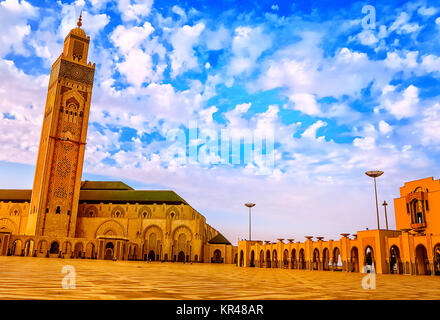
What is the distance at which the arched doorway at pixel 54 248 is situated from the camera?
5132cm

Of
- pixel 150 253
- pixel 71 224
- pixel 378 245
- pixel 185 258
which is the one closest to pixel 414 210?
pixel 378 245

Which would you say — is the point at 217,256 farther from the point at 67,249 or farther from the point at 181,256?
the point at 67,249

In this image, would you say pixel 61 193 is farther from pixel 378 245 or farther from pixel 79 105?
pixel 378 245

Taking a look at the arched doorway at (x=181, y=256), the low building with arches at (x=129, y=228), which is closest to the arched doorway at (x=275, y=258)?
the low building with arches at (x=129, y=228)

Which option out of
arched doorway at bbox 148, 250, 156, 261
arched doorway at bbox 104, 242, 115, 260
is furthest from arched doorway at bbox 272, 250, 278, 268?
arched doorway at bbox 104, 242, 115, 260

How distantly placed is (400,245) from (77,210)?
1987 inches

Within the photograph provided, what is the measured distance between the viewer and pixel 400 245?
28.2 meters

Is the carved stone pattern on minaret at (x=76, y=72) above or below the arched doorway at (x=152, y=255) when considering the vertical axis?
above

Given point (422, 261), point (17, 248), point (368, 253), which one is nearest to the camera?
point (422, 261)

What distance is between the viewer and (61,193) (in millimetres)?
56094

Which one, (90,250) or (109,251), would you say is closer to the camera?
(90,250)

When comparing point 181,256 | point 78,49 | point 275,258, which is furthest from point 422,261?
point 78,49

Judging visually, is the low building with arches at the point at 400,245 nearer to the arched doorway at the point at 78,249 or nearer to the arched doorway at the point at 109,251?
the arched doorway at the point at 109,251

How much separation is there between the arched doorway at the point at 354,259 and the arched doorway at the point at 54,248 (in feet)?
132
